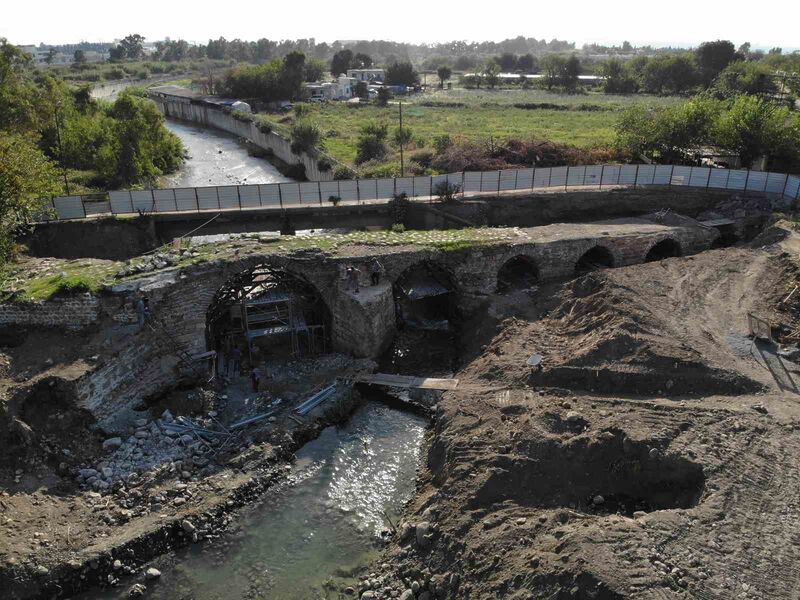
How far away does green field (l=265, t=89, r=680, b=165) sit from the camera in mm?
62781

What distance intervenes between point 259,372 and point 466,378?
8499 mm

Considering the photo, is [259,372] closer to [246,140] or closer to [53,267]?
[53,267]

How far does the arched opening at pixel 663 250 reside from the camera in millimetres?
33753

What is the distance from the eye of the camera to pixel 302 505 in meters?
20.0

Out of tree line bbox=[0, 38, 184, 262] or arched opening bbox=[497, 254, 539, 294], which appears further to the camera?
tree line bbox=[0, 38, 184, 262]

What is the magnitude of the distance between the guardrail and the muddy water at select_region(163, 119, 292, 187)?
69.5 feet

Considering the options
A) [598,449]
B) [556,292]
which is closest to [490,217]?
[556,292]

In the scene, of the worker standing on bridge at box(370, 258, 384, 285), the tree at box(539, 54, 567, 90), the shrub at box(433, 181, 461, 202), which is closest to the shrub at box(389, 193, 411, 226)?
the shrub at box(433, 181, 461, 202)

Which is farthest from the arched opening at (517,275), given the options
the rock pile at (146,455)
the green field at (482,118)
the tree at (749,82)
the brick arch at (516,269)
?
the tree at (749,82)

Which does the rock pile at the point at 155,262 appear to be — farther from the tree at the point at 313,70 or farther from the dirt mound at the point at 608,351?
the tree at the point at 313,70

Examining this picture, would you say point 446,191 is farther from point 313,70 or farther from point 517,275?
point 313,70

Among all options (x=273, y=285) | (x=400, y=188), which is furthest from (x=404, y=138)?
(x=273, y=285)

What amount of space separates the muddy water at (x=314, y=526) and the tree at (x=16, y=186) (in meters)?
14.9

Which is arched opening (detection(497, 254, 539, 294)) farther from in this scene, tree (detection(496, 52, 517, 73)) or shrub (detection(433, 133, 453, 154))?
tree (detection(496, 52, 517, 73))
